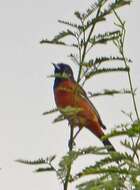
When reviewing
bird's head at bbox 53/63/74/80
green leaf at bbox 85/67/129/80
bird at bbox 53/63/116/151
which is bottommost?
bird at bbox 53/63/116/151

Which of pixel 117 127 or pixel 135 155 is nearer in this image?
pixel 135 155

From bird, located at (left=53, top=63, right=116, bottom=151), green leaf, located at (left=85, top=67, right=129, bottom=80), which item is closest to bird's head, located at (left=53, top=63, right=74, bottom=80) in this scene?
bird, located at (left=53, top=63, right=116, bottom=151)

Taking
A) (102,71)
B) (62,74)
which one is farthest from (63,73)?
(102,71)

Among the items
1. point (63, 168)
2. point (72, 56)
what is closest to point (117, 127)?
point (63, 168)

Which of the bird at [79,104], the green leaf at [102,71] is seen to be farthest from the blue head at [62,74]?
the green leaf at [102,71]

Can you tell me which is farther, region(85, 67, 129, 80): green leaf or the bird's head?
the bird's head

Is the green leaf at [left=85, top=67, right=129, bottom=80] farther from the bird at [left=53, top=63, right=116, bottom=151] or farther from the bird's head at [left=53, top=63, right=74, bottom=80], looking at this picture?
the bird's head at [left=53, top=63, right=74, bottom=80]

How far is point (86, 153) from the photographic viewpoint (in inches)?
69.9

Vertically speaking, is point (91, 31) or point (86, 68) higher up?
point (91, 31)

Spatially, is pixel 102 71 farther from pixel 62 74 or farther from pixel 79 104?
pixel 79 104

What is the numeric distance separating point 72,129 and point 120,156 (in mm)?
975

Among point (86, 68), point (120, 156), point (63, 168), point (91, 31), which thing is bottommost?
point (63, 168)

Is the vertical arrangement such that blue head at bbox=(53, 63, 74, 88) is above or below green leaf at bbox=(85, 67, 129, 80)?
below

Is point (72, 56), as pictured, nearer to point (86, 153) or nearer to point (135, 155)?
point (86, 153)
